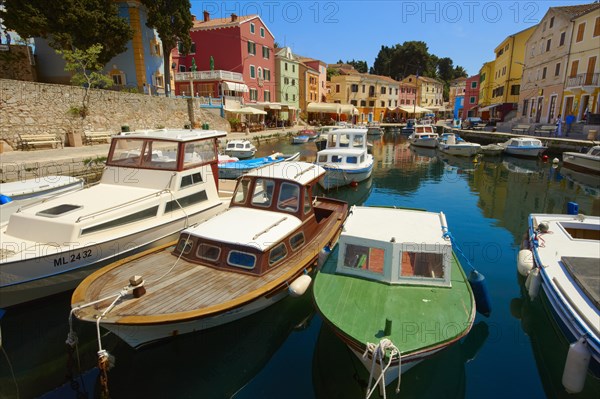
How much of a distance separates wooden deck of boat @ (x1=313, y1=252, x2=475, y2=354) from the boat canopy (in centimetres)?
19

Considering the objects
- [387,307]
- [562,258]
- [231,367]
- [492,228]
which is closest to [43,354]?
[231,367]

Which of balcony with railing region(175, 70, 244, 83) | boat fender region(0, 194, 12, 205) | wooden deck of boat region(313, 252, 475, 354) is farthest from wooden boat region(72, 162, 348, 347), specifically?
balcony with railing region(175, 70, 244, 83)

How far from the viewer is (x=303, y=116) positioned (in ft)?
207

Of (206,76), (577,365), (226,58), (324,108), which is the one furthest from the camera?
(324,108)

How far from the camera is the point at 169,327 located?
243 inches

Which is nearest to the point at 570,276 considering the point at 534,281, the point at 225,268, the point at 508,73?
the point at 534,281

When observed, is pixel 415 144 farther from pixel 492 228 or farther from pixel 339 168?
pixel 492 228

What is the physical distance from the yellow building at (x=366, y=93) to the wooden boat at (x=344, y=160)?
166ft

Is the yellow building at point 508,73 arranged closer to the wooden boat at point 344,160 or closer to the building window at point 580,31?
the building window at point 580,31

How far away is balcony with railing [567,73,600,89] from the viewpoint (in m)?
30.5

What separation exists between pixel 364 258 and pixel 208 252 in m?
3.36

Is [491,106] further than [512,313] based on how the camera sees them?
Yes

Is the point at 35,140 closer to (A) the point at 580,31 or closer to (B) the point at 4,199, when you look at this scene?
(B) the point at 4,199

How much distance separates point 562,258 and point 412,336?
4.79 meters
